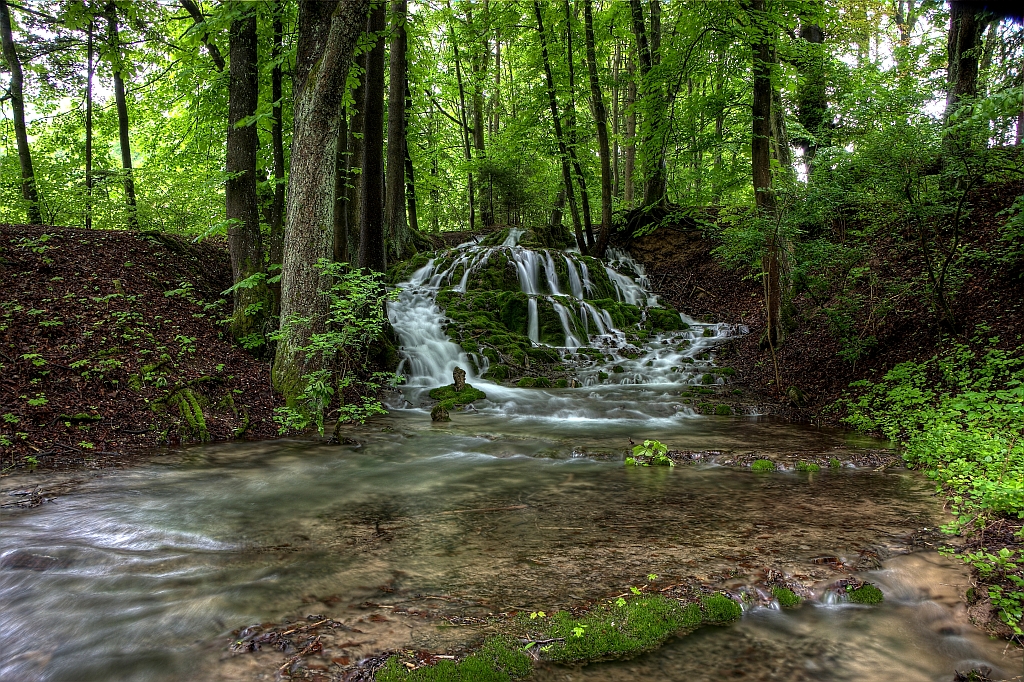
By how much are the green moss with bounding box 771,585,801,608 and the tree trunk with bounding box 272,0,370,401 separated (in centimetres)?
615

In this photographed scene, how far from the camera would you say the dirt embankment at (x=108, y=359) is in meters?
6.14

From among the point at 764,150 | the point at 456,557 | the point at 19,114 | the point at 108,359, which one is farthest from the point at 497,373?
the point at 19,114

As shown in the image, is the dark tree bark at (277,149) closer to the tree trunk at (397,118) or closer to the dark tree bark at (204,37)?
the dark tree bark at (204,37)

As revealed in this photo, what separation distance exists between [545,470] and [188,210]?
42.1 feet

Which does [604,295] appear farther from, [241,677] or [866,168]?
[241,677]

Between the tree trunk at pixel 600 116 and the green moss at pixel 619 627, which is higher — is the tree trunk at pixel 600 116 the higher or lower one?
the higher one

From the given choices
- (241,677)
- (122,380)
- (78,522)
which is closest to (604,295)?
(122,380)

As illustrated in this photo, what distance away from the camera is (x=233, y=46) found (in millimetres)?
9273

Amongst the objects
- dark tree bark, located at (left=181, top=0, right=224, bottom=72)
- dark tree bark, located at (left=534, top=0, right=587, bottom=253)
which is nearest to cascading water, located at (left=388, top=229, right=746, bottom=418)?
dark tree bark, located at (left=534, top=0, right=587, bottom=253)

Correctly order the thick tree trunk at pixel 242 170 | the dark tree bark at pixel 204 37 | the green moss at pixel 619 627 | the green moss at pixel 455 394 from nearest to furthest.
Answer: the green moss at pixel 619 627 < the dark tree bark at pixel 204 37 < the thick tree trunk at pixel 242 170 < the green moss at pixel 455 394

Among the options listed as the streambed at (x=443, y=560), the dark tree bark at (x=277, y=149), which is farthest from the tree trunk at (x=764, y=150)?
the dark tree bark at (x=277, y=149)

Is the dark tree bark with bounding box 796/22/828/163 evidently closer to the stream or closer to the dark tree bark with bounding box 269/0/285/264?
the stream

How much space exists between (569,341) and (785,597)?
1086 cm

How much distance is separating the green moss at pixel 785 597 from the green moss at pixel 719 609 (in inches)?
9.6
